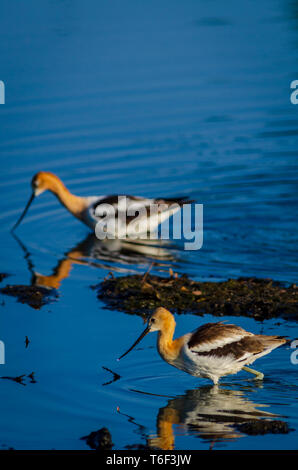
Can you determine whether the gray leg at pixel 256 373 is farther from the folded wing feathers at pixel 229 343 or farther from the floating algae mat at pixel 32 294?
the floating algae mat at pixel 32 294

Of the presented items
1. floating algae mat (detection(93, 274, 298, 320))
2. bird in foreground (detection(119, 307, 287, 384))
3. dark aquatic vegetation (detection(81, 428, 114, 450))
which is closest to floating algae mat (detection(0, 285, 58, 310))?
floating algae mat (detection(93, 274, 298, 320))

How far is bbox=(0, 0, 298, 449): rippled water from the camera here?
28.6 ft

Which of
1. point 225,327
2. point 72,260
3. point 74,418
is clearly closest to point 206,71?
point 72,260

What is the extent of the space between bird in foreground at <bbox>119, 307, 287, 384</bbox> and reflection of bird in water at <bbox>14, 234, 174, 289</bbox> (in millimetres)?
3170

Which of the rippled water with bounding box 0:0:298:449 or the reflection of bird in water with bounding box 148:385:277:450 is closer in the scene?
the reflection of bird in water with bounding box 148:385:277:450

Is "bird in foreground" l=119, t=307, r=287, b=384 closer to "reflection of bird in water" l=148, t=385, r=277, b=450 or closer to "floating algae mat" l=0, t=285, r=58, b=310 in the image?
"reflection of bird in water" l=148, t=385, r=277, b=450

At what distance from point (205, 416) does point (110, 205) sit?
6419 millimetres

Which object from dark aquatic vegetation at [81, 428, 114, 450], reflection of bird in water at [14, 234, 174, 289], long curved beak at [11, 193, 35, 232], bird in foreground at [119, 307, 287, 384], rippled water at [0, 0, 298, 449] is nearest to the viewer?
dark aquatic vegetation at [81, 428, 114, 450]

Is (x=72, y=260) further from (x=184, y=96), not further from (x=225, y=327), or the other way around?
(x=184, y=96)

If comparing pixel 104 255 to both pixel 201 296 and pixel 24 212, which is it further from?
pixel 201 296

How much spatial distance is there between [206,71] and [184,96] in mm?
1495

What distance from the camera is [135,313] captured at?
438 inches

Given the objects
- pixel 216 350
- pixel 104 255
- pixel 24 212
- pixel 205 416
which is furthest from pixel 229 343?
pixel 24 212
